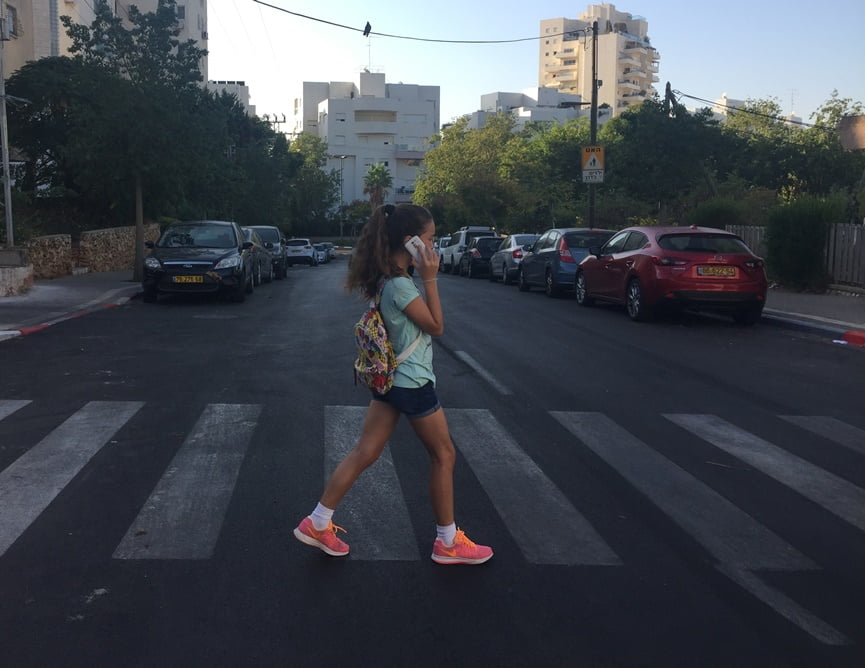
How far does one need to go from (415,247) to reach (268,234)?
28.8 m

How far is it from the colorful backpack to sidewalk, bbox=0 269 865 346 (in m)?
9.87

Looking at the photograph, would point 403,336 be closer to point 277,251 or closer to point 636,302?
point 636,302

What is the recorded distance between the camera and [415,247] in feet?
14.5

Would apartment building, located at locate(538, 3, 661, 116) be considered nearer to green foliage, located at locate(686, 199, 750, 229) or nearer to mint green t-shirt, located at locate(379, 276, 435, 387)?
green foliage, located at locate(686, 199, 750, 229)

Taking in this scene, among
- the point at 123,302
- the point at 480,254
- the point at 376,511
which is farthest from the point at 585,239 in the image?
the point at 376,511

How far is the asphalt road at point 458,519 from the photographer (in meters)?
3.89

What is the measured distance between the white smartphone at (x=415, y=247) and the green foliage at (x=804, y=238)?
1766 cm

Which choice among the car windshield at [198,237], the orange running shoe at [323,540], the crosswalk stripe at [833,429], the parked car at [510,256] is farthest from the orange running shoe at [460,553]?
the parked car at [510,256]

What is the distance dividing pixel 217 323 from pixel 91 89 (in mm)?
11142

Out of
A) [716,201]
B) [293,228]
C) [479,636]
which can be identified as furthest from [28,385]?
[293,228]

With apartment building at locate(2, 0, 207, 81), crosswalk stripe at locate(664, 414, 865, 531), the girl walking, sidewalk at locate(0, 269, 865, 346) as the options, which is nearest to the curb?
sidewalk at locate(0, 269, 865, 346)

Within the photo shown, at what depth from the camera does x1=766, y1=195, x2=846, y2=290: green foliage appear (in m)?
20.2

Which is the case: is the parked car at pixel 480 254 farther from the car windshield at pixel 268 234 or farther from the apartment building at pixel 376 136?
the apartment building at pixel 376 136

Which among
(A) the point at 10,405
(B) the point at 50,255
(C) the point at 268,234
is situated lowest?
(A) the point at 10,405
